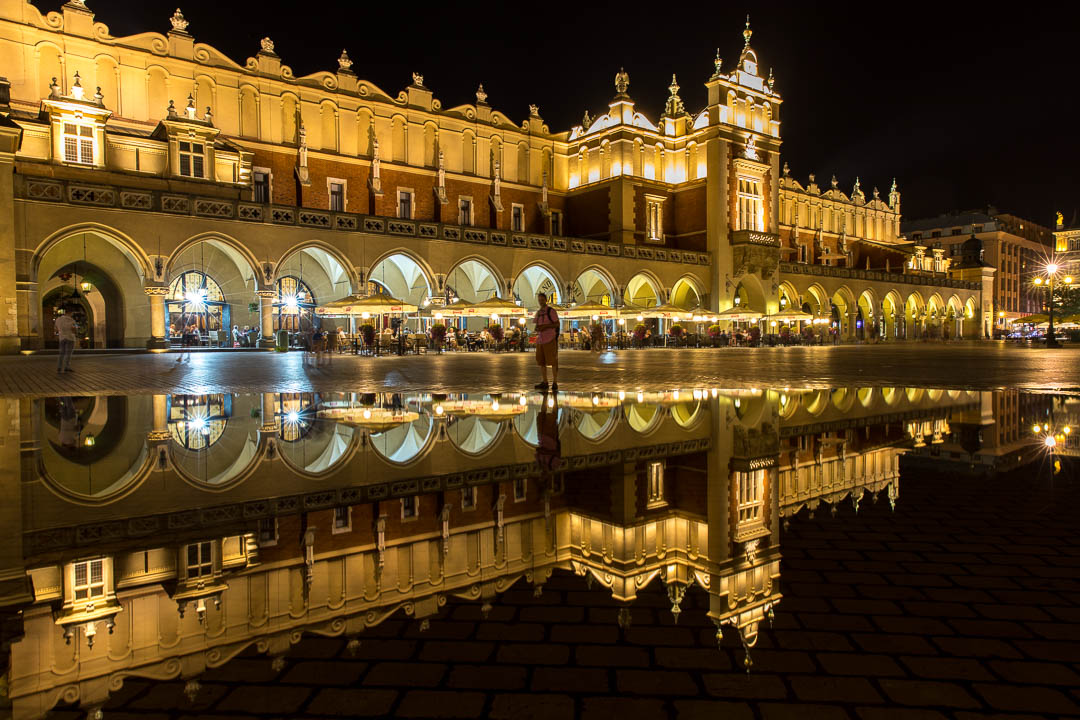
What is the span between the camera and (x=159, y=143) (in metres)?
29.0

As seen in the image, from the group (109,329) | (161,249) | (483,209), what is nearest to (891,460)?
(161,249)

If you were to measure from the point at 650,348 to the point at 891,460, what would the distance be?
36.5m

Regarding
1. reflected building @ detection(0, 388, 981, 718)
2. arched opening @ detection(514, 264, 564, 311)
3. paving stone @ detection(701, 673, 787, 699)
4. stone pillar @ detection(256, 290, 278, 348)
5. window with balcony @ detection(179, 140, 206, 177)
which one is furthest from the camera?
arched opening @ detection(514, 264, 564, 311)

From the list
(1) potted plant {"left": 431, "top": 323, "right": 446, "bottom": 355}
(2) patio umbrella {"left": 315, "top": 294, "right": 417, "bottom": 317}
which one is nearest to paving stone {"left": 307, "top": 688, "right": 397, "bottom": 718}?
(2) patio umbrella {"left": 315, "top": 294, "right": 417, "bottom": 317}

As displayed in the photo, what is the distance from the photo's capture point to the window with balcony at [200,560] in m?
2.95

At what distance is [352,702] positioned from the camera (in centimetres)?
190

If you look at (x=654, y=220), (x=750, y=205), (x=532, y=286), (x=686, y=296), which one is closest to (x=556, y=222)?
(x=654, y=220)

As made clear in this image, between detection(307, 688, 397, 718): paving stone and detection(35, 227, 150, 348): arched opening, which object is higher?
detection(35, 227, 150, 348): arched opening

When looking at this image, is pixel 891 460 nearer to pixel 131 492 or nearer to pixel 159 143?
pixel 131 492

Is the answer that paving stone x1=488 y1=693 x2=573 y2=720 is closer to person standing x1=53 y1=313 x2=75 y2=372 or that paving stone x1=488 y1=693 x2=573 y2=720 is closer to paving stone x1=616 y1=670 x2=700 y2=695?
paving stone x1=616 y1=670 x2=700 y2=695

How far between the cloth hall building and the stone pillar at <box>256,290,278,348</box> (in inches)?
4.4

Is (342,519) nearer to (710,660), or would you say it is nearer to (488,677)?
(488,677)

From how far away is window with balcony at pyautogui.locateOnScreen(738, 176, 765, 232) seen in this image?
152 feet

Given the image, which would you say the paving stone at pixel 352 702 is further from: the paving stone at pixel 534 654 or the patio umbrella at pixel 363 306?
the patio umbrella at pixel 363 306
